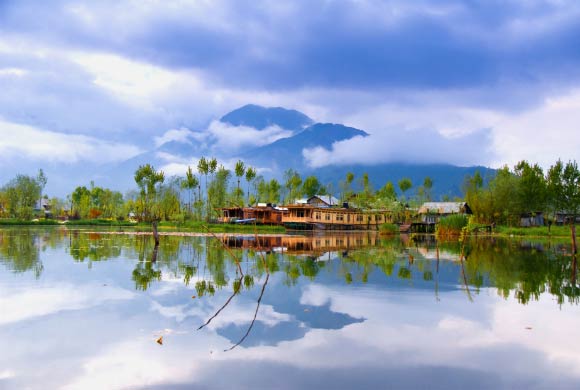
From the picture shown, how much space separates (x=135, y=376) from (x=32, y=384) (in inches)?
50.5

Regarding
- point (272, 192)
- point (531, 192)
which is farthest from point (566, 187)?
point (272, 192)

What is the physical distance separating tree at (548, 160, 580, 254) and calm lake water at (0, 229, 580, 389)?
166 feet

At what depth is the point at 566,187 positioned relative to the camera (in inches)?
2402

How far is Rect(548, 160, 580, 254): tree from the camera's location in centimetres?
6025

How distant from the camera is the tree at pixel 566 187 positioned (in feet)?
198

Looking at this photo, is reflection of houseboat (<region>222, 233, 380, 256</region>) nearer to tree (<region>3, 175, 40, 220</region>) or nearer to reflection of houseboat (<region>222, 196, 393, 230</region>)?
reflection of houseboat (<region>222, 196, 393, 230</region>)

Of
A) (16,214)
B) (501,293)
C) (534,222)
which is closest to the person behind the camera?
(501,293)

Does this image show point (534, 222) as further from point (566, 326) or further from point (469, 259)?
point (566, 326)

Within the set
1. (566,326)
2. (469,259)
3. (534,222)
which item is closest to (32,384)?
(566,326)

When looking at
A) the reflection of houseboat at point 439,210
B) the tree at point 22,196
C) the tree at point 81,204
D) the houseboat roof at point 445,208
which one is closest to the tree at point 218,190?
the tree at point 22,196

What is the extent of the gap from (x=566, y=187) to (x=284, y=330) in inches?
2465

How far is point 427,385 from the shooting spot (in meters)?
6.50

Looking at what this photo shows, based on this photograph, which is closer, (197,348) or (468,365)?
(468,365)

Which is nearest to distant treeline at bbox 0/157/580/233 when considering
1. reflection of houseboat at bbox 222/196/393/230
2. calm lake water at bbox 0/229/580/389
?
reflection of houseboat at bbox 222/196/393/230
